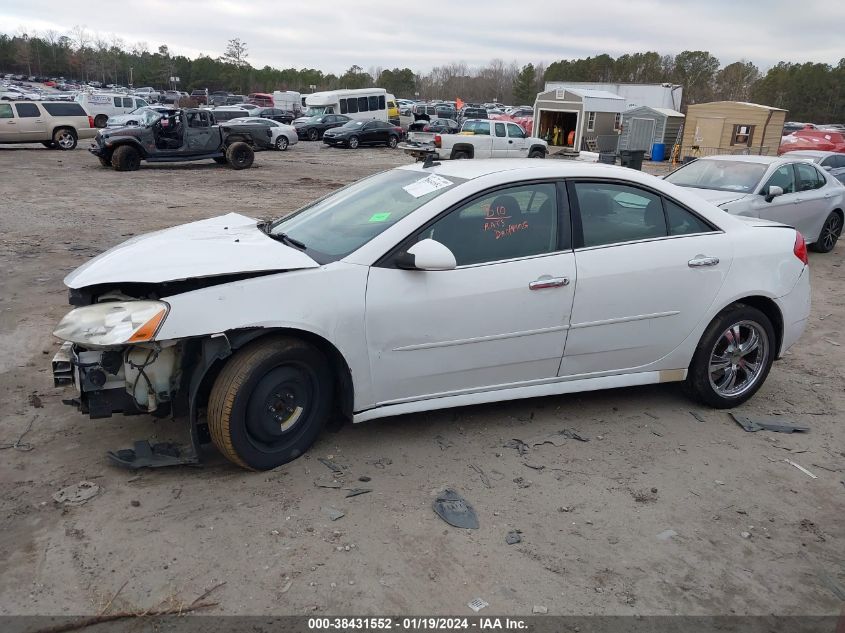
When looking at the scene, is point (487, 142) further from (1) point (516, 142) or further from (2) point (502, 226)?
(2) point (502, 226)

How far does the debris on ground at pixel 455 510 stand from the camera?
3.20 meters

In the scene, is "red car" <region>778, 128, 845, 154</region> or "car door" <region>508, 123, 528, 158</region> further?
"red car" <region>778, 128, 845, 154</region>

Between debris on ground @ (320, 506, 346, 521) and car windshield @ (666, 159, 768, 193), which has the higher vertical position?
car windshield @ (666, 159, 768, 193)

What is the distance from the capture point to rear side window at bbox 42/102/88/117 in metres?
23.2

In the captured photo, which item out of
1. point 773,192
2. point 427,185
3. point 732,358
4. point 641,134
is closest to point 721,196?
point 773,192

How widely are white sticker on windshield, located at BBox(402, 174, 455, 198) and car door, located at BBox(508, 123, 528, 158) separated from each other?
68.4 feet

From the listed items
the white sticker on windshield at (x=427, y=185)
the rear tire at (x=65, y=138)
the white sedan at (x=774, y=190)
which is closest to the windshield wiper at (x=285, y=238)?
the white sticker on windshield at (x=427, y=185)

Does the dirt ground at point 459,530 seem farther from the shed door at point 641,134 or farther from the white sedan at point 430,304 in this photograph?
the shed door at point 641,134

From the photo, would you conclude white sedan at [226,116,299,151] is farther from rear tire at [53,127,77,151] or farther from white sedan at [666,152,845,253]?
white sedan at [666,152,845,253]

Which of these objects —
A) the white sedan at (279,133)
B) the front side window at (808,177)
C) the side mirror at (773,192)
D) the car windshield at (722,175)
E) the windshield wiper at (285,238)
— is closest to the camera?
the windshield wiper at (285,238)

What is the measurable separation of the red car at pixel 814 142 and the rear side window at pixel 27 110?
29.7m

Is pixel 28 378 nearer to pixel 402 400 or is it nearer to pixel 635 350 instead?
pixel 402 400

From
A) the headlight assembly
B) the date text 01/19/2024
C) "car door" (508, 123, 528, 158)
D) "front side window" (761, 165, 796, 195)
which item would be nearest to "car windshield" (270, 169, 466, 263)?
the headlight assembly

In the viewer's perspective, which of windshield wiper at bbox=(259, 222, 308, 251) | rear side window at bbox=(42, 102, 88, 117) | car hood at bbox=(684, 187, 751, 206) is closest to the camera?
windshield wiper at bbox=(259, 222, 308, 251)
